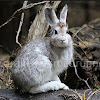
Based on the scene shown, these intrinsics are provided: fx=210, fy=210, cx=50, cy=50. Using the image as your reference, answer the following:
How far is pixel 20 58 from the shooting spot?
3750mm

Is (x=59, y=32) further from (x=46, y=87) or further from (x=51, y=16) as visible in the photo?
(x=46, y=87)

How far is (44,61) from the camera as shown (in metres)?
3.66

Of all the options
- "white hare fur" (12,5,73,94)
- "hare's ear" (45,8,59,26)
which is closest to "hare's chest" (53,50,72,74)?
Result: "white hare fur" (12,5,73,94)

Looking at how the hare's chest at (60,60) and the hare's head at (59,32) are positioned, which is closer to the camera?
the hare's head at (59,32)

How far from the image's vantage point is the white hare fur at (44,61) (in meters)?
3.59

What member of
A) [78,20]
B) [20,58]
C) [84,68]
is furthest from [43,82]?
[78,20]

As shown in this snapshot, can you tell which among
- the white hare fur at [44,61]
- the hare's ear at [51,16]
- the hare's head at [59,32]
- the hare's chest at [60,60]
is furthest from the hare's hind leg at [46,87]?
the hare's ear at [51,16]

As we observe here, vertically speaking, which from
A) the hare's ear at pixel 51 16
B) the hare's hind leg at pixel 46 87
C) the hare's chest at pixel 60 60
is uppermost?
the hare's ear at pixel 51 16

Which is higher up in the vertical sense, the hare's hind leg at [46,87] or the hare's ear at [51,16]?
the hare's ear at [51,16]

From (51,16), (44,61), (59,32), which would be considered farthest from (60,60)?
(51,16)

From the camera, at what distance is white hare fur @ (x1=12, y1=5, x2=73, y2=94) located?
11.8 ft

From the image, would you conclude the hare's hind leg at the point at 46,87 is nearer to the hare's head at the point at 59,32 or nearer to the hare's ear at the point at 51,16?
the hare's head at the point at 59,32

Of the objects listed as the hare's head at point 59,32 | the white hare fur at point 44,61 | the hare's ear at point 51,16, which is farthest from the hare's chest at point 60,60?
the hare's ear at point 51,16

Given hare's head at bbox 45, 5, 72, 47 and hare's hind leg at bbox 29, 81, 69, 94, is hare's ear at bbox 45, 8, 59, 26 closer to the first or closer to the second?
hare's head at bbox 45, 5, 72, 47
